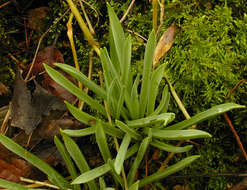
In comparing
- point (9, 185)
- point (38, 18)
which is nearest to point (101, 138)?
point (9, 185)

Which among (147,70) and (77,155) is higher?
(147,70)

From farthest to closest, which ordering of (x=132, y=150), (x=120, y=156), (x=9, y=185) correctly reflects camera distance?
(x=132, y=150), (x=9, y=185), (x=120, y=156)

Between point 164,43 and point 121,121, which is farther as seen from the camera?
point 164,43

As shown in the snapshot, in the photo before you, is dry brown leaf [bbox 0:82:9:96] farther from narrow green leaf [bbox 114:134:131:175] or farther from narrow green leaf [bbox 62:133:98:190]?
narrow green leaf [bbox 114:134:131:175]

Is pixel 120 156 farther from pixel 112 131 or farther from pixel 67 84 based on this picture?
pixel 67 84

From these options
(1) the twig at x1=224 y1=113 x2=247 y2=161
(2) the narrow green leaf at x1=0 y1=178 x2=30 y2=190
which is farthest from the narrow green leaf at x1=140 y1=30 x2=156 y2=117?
(2) the narrow green leaf at x1=0 y1=178 x2=30 y2=190

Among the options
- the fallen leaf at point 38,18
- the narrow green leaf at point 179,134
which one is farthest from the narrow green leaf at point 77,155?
the fallen leaf at point 38,18

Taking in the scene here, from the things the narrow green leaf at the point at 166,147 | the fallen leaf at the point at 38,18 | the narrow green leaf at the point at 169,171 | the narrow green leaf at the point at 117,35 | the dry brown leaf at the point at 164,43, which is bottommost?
the narrow green leaf at the point at 169,171

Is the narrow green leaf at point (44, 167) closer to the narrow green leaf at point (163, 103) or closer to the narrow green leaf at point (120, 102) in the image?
the narrow green leaf at point (120, 102)
